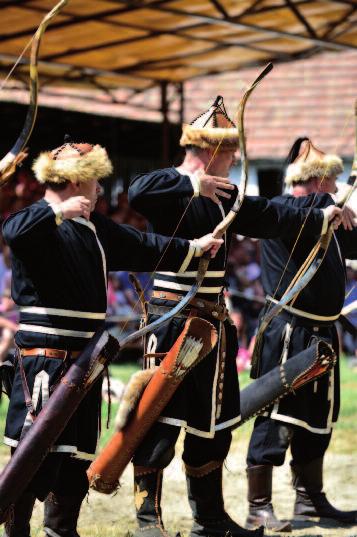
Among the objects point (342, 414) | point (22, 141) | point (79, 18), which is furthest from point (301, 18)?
point (22, 141)

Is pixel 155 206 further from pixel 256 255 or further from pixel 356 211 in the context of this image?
pixel 256 255

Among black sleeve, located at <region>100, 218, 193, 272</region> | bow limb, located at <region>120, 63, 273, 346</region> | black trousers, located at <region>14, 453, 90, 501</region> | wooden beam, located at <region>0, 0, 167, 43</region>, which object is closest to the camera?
black trousers, located at <region>14, 453, 90, 501</region>

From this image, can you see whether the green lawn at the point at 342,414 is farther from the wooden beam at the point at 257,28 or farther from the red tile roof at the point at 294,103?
the red tile roof at the point at 294,103

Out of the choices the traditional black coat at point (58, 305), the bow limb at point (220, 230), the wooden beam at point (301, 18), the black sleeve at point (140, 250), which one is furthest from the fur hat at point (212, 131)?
the wooden beam at point (301, 18)

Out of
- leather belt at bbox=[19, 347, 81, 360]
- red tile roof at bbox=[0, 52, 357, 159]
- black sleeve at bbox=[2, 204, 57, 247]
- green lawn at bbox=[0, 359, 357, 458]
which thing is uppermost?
red tile roof at bbox=[0, 52, 357, 159]

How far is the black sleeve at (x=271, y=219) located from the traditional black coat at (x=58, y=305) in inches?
32.2

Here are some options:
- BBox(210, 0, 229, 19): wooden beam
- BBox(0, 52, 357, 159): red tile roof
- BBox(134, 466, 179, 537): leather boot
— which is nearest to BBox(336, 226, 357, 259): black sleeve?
BBox(134, 466, 179, 537): leather boot

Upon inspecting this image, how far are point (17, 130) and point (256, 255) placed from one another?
3.54 meters

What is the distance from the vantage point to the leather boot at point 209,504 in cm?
516

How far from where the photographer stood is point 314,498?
19.6 ft

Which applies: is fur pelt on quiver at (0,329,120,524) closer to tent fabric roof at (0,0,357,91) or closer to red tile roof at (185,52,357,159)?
tent fabric roof at (0,0,357,91)

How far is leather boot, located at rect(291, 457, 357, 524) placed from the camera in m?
5.92

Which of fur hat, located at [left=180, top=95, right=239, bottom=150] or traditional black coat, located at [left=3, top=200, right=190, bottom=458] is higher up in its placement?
fur hat, located at [left=180, top=95, right=239, bottom=150]

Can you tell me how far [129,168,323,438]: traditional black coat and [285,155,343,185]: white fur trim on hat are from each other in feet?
2.50
